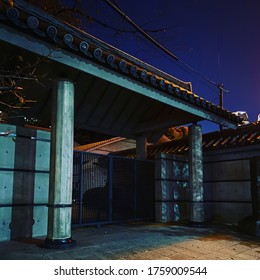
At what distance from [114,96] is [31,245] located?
19.4ft

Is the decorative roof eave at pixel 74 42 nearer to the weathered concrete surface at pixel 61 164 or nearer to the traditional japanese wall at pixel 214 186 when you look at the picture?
the weathered concrete surface at pixel 61 164

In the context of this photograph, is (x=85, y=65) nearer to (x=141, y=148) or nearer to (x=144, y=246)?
(x=144, y=246)

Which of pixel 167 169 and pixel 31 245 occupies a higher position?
pixel 167 169

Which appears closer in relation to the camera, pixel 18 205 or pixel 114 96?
pixel 18 205

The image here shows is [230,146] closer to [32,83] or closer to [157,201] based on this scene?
[157,201]

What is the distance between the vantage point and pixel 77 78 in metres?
8.75

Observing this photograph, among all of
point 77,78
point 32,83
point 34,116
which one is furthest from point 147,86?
point 34,116

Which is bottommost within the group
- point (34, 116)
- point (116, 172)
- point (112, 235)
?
point (112, 235)

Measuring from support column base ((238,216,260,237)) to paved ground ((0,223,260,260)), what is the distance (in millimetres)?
328

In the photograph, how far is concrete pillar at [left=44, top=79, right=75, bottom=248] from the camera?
6129 millimetres

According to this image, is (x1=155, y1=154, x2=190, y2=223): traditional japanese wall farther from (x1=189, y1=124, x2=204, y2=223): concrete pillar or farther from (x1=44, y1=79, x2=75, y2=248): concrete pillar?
(x1=44, y1=79, x2=75, y2=248): concrete pillar

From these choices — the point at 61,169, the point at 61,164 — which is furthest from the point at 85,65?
the point at 61,169

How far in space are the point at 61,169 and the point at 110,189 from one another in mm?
3581

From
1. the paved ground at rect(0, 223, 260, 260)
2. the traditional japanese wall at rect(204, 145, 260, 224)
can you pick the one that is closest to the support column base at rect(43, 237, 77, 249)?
the paved ground at rect(0, 223, 260, 260)
